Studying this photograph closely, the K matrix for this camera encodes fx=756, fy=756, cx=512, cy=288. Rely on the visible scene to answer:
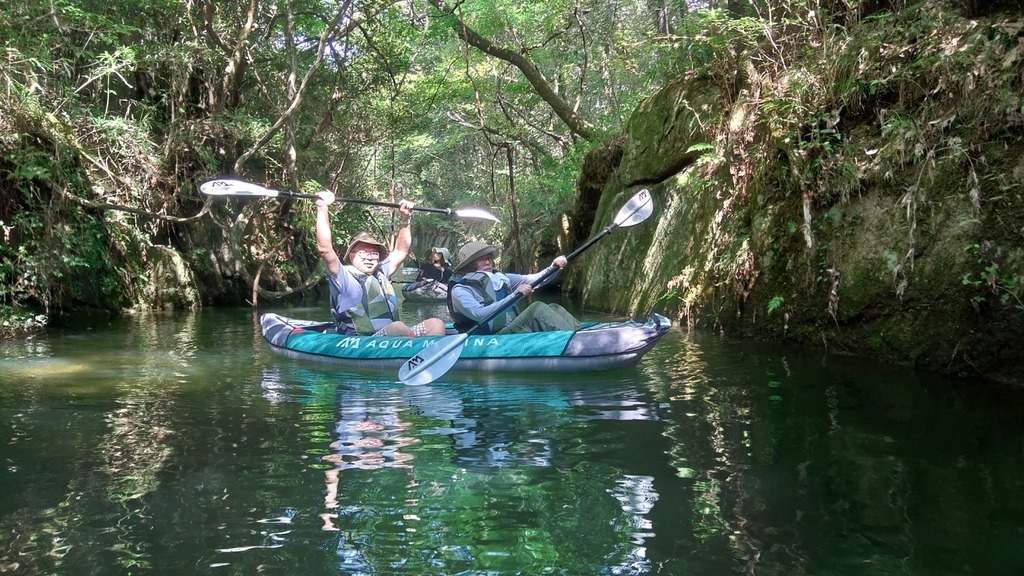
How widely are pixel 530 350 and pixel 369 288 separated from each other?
6.13ft

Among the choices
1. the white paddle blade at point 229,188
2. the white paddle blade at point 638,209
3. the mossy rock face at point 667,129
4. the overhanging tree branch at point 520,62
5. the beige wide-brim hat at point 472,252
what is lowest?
the beige wide-brim hat at point 472,252

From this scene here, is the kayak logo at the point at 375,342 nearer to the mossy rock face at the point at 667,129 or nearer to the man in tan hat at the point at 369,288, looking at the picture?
the man in tan hat at the point at 369,288

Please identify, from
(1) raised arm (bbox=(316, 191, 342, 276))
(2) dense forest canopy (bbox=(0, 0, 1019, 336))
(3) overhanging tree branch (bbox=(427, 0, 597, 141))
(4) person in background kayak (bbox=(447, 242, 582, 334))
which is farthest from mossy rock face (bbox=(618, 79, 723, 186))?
(1) raised arm (bbox=(316, 191, 342, 276))

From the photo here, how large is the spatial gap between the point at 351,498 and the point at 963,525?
227cm

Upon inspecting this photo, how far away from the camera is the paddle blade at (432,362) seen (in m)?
5.43

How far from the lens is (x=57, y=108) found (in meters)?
9.28

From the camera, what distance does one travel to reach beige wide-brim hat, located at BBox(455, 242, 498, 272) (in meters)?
6.27

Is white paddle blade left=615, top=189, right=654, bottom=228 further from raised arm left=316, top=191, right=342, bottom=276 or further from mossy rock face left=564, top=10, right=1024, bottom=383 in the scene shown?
raised arm left=316, top=191, right=342, bottom=276

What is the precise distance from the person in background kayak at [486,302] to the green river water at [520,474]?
0.71 m

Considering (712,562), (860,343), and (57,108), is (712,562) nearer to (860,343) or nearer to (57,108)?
(860,343)

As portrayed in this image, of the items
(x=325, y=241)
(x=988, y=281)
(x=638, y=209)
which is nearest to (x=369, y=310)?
(x=325, y=241)

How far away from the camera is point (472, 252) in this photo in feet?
20.7

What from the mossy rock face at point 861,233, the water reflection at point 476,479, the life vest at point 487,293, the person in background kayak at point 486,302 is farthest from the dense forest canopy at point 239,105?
the water reflection at point 476,479

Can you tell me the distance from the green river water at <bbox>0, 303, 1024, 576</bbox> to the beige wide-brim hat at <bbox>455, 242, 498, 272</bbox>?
1081mm
